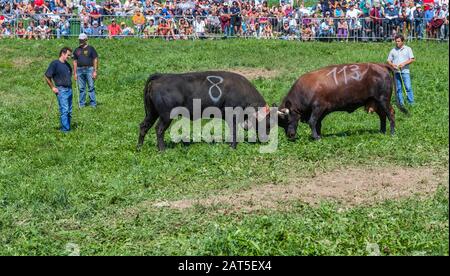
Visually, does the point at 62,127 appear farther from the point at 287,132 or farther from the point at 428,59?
the point at 428,59

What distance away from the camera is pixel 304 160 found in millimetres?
16219

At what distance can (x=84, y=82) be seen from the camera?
939 inches

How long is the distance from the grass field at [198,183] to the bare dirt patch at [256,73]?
49 centimetres

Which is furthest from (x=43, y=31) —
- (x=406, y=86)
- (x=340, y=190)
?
(x=340, y=190)

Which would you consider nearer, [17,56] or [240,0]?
[17,56]

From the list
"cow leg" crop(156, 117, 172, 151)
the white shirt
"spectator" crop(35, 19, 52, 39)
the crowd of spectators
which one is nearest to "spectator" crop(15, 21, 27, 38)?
the crowd of spectators

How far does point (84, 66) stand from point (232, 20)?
12.4 m

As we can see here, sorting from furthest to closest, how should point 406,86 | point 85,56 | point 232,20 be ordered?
point 232,20, point 85,56, point 406,86

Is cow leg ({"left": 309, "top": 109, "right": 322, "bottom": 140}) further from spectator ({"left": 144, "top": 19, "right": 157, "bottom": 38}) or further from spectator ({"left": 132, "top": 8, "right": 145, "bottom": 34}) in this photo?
spectator ({"left": 132, "top": 8, "right": 145, "bottom": 34})

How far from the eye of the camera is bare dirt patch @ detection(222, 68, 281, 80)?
1070 inches

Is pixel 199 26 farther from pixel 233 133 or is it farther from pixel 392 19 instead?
pixel 233 133

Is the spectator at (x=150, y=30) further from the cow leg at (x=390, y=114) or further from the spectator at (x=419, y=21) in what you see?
the cow leg at (x=390, y=114)
